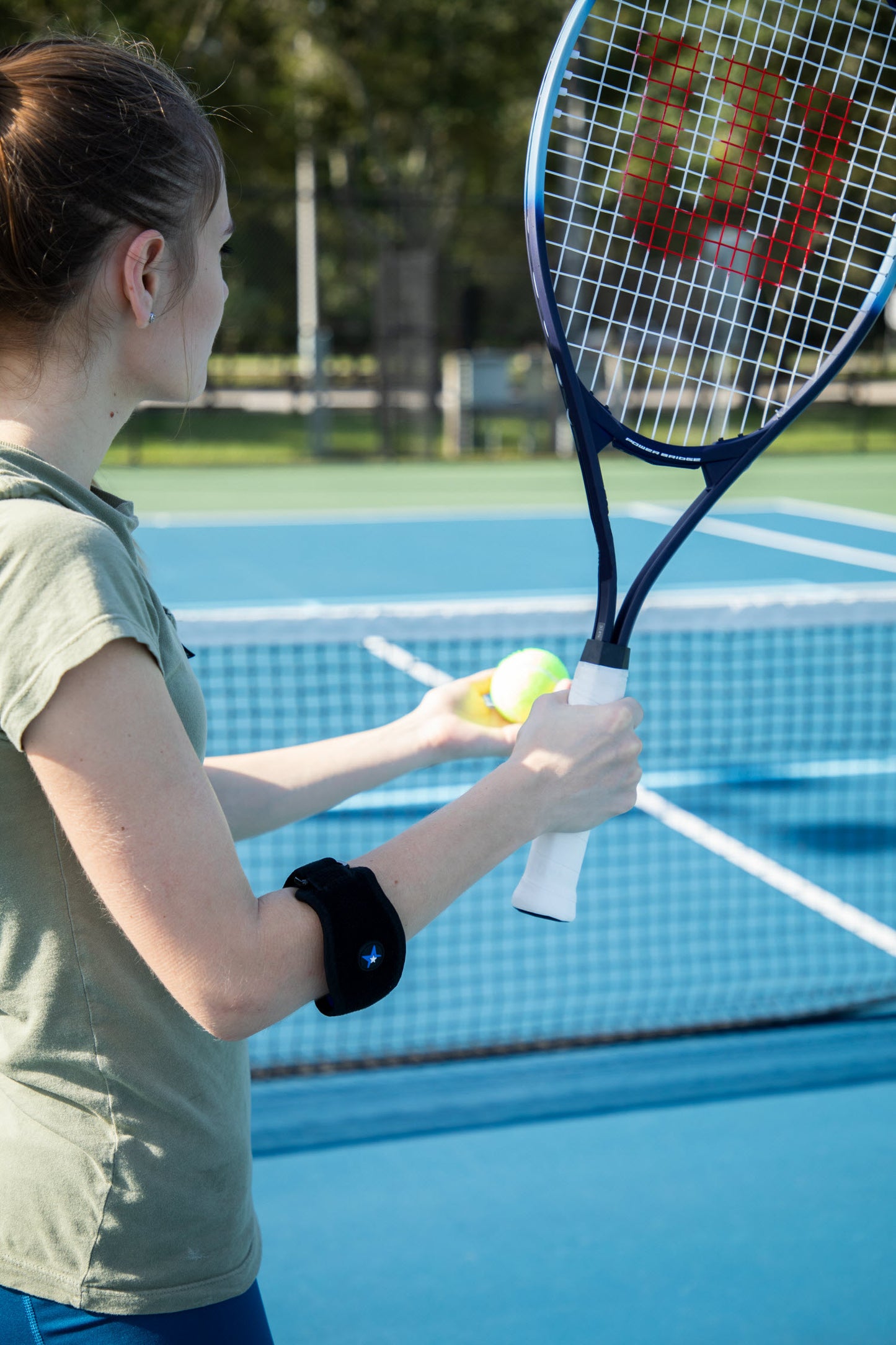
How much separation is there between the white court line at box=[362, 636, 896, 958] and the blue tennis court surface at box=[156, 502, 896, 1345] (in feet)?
0.05

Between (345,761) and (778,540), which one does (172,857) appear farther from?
(778,540)

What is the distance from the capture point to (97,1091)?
1092 millimetres

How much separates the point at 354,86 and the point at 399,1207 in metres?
23.2

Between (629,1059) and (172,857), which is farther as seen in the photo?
(629,1059)

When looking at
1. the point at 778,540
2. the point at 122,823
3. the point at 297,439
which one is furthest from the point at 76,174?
the point at 297,439

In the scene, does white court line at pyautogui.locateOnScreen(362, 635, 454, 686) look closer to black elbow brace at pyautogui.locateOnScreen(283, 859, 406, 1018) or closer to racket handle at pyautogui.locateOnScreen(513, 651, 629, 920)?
racket handle at pyautogui.locateOnScreen(513, 651, 629, 920)

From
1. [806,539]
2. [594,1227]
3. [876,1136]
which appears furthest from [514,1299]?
[806,539]

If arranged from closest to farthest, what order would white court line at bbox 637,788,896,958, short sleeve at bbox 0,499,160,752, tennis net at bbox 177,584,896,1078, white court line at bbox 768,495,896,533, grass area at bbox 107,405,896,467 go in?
short sleeve at bbox 0,499,160,752 → tennis net at bbox 177,584,896,1078 → white court line at bbox 637,788,896,958 → white court line at bbox 768,495,896,533 → grass area at bbox 107,405,896,467

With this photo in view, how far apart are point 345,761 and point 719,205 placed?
7518mm

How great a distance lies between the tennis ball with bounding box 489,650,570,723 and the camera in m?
1.67

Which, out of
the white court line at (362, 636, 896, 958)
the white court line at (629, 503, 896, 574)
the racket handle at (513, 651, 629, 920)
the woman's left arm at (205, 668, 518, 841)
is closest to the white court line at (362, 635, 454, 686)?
the white court line at (362, 636, 896, 958)

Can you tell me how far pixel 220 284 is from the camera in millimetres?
1161

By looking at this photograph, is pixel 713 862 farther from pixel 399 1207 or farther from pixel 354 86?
pixel 354 86

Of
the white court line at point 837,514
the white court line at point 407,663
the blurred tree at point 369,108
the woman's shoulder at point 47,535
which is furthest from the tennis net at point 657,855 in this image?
the blurred tree at point 369,108
